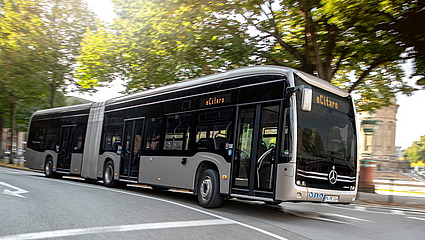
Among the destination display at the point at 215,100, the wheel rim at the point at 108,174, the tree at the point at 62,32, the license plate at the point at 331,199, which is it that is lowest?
the wheel rim at the point at 108,174

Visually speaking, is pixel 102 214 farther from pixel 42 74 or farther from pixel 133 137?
pixel 42 74

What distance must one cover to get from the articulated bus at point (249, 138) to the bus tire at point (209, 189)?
23 millimetres

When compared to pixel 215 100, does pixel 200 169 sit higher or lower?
lower

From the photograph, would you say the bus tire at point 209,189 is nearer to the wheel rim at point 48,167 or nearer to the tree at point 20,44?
the wheel rim at point 48,167

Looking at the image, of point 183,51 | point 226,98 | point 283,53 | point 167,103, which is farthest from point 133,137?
point 283,53

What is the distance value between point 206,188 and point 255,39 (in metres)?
7.28

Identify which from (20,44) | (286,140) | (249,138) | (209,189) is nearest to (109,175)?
(209,189)

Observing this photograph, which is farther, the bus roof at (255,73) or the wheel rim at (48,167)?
the wheel rim at (48,167)

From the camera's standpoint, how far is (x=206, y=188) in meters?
9.15

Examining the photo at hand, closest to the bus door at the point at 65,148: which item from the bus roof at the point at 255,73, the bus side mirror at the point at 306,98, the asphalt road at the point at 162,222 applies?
the bus roof at the point at 255,73

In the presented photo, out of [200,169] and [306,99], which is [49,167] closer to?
[200,169]

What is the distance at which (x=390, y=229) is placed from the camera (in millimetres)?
7633

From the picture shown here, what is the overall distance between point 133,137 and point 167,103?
7.50ft

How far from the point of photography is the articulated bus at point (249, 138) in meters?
7.36
